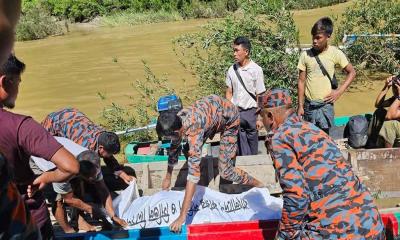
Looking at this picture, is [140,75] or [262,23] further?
[140,75]

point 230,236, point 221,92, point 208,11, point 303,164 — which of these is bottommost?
point 208,11

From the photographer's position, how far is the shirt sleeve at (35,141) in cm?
268

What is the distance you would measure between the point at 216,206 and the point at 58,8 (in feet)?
83.1

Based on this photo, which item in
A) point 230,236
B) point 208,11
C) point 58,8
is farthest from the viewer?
point 58,8

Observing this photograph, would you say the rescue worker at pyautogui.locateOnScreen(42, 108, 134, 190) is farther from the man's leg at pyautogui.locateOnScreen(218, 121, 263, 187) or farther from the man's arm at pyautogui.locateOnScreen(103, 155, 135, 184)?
the man's leg at pyautogui.locateOnScreen(218, 121, 263, 187)

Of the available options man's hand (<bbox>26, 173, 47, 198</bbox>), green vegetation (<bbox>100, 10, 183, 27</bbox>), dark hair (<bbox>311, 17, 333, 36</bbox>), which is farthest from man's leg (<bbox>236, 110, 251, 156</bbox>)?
green vegetation (<bbox>100, 10, 183, 27</bbox>)

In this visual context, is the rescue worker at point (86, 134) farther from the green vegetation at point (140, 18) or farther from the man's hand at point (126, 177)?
the green vegetation at point (140, 18)

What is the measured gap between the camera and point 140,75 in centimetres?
1361

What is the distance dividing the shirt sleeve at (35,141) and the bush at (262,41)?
5.46 meters

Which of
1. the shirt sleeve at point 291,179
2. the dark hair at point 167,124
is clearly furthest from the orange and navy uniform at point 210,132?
the shirt sleeve at point 291,179

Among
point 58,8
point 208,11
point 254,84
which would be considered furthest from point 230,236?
point 58,8

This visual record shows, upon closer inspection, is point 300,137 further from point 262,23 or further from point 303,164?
point 262,23

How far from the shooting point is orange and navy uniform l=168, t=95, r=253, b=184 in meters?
4.23

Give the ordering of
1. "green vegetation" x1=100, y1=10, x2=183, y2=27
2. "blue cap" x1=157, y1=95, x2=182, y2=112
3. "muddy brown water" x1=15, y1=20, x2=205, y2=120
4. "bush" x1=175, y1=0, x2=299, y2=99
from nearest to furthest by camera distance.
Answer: "blue cap" x1=157, y1=95, x2=182, y2=112 < "bush" x1=175, y1=0, x2=299, y2=99 < "muddy brown water" x1=15, y1=20, x2=205, y2=120 < "green vegetation" x1=100, y1=10, x2=183, y2=27
